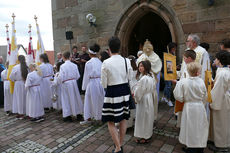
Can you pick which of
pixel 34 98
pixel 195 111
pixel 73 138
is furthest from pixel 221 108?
pixel 34 98

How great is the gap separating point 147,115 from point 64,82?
8.21 ft

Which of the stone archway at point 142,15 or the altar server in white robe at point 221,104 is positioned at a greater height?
the stone archway at point 142,15

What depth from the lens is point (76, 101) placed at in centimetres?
469

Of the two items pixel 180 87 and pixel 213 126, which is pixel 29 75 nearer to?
pixel 180 87

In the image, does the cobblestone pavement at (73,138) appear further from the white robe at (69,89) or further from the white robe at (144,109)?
the white robe at (69,89)

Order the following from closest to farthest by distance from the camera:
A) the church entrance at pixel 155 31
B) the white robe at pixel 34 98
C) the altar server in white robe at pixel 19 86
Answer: the white robe at pixel 34 98 → the altar server in white robe at pixel 19 86 → the church entrance at pixel 155 31

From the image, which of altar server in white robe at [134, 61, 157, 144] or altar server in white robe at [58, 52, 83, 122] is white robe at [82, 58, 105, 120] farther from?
altar server in white robe at [134, 61, 157, 144]

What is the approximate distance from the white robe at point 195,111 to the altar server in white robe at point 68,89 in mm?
2906

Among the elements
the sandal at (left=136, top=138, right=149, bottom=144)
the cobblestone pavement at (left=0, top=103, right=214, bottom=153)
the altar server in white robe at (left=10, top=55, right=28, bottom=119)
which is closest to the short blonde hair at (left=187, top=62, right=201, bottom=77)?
the cobblestone pavement at (left=0, top=103, right=214, bottom=153)

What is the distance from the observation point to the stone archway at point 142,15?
229 inches

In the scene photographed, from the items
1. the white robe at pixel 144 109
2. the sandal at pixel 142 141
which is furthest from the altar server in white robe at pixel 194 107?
the sandal at pixel 142 141

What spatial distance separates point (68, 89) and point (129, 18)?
3851 mm

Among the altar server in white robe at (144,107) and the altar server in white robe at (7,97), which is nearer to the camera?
the altar server in white robe at (144,107)

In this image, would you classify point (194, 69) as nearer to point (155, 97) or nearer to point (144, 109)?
point (144, 109)
